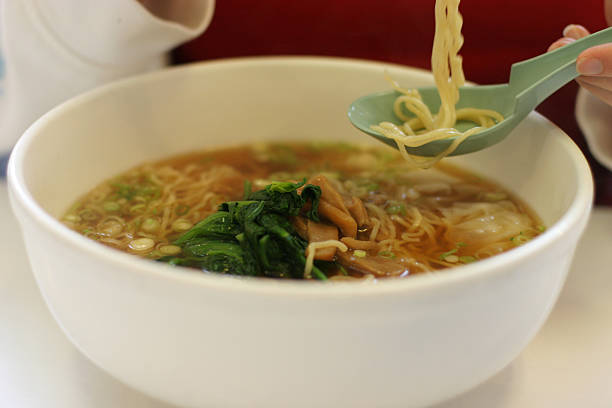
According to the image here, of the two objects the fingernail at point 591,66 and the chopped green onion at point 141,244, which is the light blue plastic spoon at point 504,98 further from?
the chopped green onion at point 141,244

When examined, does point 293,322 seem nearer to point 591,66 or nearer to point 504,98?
point 591,66

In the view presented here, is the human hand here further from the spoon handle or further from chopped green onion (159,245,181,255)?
chopped green onion (159,245,181,255)

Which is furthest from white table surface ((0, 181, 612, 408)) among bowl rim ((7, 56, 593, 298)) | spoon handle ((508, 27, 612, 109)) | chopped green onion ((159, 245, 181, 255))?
spoon handle ((508, 27, 612, 109))

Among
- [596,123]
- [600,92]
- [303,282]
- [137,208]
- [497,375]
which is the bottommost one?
[497,375]

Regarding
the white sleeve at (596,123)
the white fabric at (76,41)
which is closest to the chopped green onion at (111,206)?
the white fabric at (76,41)

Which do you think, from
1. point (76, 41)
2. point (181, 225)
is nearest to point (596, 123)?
point (181, 225)

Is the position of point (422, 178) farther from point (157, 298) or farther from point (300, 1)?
point (157, 298)

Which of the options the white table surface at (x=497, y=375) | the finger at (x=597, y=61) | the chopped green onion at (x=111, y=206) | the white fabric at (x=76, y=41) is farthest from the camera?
the white fabric at (x=76, y=41)
